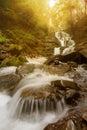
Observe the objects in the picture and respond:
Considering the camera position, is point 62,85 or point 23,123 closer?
point 23,123

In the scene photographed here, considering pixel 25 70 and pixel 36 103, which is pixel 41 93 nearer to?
pixel 36 103

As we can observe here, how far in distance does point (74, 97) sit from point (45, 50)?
10298mm

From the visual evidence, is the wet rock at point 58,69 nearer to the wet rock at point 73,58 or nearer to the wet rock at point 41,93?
the wet rock at point 73,58

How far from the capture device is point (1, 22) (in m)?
18.1

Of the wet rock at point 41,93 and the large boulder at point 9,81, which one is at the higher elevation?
the wet rock at point 41,93

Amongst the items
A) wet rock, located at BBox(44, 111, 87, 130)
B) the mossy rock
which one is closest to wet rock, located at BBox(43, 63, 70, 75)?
the mossy rock

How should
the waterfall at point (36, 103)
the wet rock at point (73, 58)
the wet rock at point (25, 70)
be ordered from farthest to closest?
the wet rock at point (73, 58), the wet rock at point (25, 70), the waterfall at point (36, 103)

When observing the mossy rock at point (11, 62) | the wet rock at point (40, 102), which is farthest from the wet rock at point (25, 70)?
the wet rock at point (40, 102)

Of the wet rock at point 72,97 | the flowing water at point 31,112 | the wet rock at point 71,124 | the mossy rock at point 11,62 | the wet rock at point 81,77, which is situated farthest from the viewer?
the mossy rock at point 11,62

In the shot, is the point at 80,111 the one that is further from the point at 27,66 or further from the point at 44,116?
the point at 27,66

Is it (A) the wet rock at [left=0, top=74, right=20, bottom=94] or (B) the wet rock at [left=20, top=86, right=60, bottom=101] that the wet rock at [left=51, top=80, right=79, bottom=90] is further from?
(A) the wet rock at [left=0, top=74, right=20, bottom=94]

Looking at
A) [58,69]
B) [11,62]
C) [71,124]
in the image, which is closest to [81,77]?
[58,69]

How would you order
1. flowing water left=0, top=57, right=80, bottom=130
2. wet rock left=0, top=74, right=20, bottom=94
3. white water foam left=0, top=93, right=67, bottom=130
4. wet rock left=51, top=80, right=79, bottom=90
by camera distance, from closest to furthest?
white water foam left=0, top=93, right=67, bottom=130, flowing water left=0, top=57, right=80, bottom=130, wet rock left=51, top=80, right=79, bottom=90, wet rock left=0, top=74, right=20, bottom=94

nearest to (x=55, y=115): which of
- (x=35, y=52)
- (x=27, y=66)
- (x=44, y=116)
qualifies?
(x=44, y=116)
